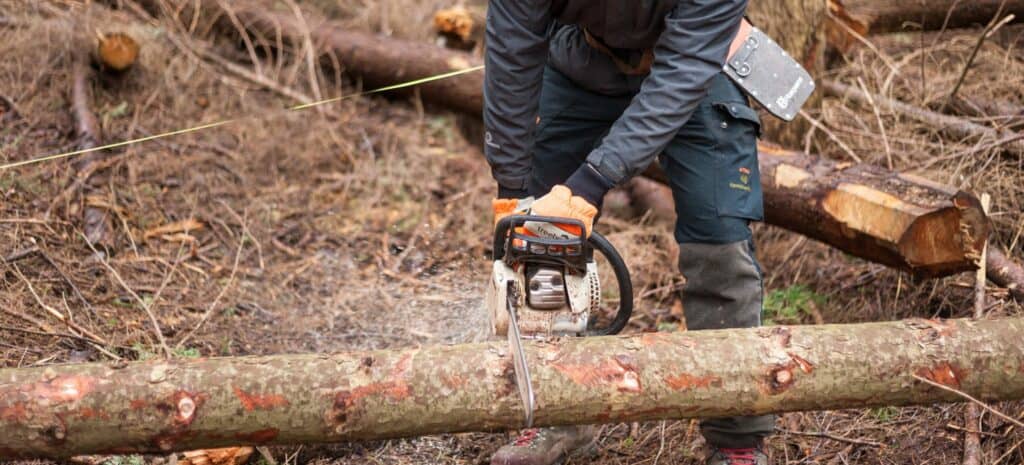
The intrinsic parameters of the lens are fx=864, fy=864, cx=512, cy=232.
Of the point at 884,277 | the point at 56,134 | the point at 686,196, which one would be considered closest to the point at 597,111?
the point at 686,196

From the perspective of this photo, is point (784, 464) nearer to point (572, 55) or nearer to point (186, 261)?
point (572, 55)

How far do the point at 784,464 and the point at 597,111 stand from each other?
1.38 meters

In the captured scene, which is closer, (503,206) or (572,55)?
(503,206)

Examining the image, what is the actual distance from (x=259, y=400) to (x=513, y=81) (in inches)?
48.5

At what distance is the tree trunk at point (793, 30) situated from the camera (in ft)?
15.0

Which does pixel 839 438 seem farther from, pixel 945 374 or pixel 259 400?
pixel 259 400

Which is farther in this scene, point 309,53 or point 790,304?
point 309,53

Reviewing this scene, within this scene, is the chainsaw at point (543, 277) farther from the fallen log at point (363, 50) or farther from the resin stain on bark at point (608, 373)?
the fallen log at point (363, 50)

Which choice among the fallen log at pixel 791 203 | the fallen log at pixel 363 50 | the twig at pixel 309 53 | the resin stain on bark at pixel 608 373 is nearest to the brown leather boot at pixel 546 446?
the resin stain on bark at pixel 608 373

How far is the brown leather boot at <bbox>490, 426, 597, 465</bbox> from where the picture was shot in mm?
2877

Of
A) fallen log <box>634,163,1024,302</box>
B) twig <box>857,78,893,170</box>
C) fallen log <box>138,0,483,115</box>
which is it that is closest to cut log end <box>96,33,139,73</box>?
fallen log <box>138,0,483,115</box>

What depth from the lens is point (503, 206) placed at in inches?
106

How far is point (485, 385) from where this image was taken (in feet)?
7.49

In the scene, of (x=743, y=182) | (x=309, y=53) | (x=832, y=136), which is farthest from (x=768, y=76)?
(x=309, y=53)
